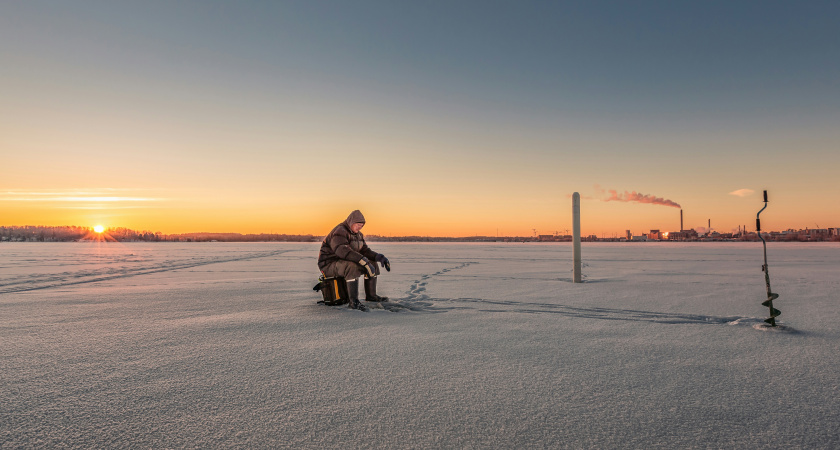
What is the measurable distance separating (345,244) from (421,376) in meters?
3.95

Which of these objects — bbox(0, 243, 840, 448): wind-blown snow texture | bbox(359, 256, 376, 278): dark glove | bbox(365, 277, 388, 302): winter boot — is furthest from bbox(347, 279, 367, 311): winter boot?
bbox(365, 277, 388, 302): winter boot

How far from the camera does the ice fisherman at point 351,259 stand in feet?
23.7

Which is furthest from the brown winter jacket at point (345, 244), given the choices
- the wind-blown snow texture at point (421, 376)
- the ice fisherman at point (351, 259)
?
the wind-blown snow texture at point (421, 376)

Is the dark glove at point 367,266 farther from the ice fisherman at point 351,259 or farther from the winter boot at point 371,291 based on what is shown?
the winter boot at point 371,291

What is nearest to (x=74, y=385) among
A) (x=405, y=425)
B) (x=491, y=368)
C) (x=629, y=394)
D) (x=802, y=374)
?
(x=405, y=425)

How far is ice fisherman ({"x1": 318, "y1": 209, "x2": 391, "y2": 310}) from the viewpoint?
7.23 m

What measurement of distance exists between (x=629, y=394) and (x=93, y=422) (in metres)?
3.68

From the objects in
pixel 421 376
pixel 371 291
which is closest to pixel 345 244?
pixel 371 291

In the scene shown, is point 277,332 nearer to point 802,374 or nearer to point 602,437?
point 602,437

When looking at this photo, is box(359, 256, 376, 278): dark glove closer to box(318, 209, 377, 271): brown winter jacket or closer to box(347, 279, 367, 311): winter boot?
box(318, 209, 377, 271): brown winter jacket

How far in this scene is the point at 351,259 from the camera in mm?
7172

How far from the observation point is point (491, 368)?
391cm

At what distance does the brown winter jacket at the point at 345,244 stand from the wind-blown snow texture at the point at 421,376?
0.91 metres

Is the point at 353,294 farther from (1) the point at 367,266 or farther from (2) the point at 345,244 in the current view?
(2) the point at 345,244
